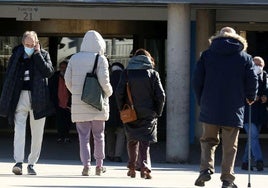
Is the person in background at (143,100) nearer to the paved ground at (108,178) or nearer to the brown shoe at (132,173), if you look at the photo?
the brown shoe at (132,173)

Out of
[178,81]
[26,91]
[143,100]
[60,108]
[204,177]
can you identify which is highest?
[178,81]

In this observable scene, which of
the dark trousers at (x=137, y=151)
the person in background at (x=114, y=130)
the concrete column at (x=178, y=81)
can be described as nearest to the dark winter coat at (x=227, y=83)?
the dark trousers at (x=137, y=151)

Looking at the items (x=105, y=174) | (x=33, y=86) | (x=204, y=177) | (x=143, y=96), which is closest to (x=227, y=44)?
(x=204, y=177)

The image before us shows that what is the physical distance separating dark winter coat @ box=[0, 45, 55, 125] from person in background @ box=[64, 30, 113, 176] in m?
0.34

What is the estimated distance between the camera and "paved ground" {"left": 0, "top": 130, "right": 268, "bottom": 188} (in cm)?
1020

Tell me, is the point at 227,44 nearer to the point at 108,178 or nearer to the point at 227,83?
the point at 227,83

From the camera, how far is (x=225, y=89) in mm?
9250

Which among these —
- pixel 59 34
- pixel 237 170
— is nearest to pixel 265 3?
pixel 237 170

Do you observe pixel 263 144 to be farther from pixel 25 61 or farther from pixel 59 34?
pixel 25 61

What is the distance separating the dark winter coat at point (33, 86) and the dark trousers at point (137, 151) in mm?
1221

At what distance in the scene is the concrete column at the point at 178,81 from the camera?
14.1 meters

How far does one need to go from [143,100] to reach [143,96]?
55mm

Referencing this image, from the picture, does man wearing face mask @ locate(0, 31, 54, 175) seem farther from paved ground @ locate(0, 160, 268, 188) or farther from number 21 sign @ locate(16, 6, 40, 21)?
number 21 sign @ locate(16, 6, 40, 21)

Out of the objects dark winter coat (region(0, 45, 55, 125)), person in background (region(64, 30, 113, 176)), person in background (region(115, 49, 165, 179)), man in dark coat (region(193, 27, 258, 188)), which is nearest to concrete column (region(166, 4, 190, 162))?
person in background (region(115, 49, 165, 179))
